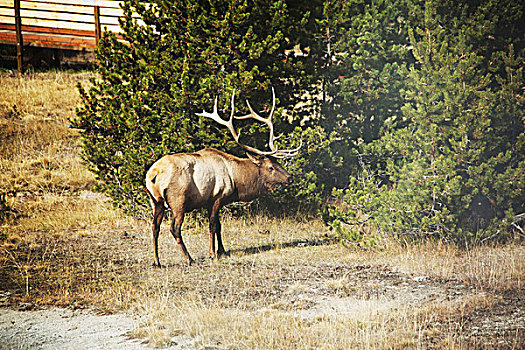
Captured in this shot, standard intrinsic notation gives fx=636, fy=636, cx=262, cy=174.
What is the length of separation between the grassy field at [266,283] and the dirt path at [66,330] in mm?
228

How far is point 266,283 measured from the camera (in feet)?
27.7

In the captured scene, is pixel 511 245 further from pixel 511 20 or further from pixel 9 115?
pixel 9 115

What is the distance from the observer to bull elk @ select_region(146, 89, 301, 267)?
8656 millimetres

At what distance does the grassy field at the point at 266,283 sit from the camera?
21.6ft

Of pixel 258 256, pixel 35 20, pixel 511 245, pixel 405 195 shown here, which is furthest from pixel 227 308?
pixel 35 20

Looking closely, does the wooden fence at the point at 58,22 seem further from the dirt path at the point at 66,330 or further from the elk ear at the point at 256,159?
the dirt path at the point at 66,330

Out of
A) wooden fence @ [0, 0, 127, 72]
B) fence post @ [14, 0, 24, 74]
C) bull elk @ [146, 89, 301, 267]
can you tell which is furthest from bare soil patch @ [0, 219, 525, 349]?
wooden fence @ [0, 0, 127, 72]

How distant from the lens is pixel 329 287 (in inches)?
325

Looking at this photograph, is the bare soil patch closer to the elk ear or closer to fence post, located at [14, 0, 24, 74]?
the elk ear

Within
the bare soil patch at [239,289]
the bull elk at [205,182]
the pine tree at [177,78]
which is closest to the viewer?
the bare soil patch at [239,289]

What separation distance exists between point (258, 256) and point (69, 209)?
5295 mm

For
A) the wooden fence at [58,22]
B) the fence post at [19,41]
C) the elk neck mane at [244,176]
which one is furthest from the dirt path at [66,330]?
the wooden fence at [58,22]

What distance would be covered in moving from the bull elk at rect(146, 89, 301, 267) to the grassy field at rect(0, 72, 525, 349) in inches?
29.8

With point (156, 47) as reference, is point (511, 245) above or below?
Result: below
